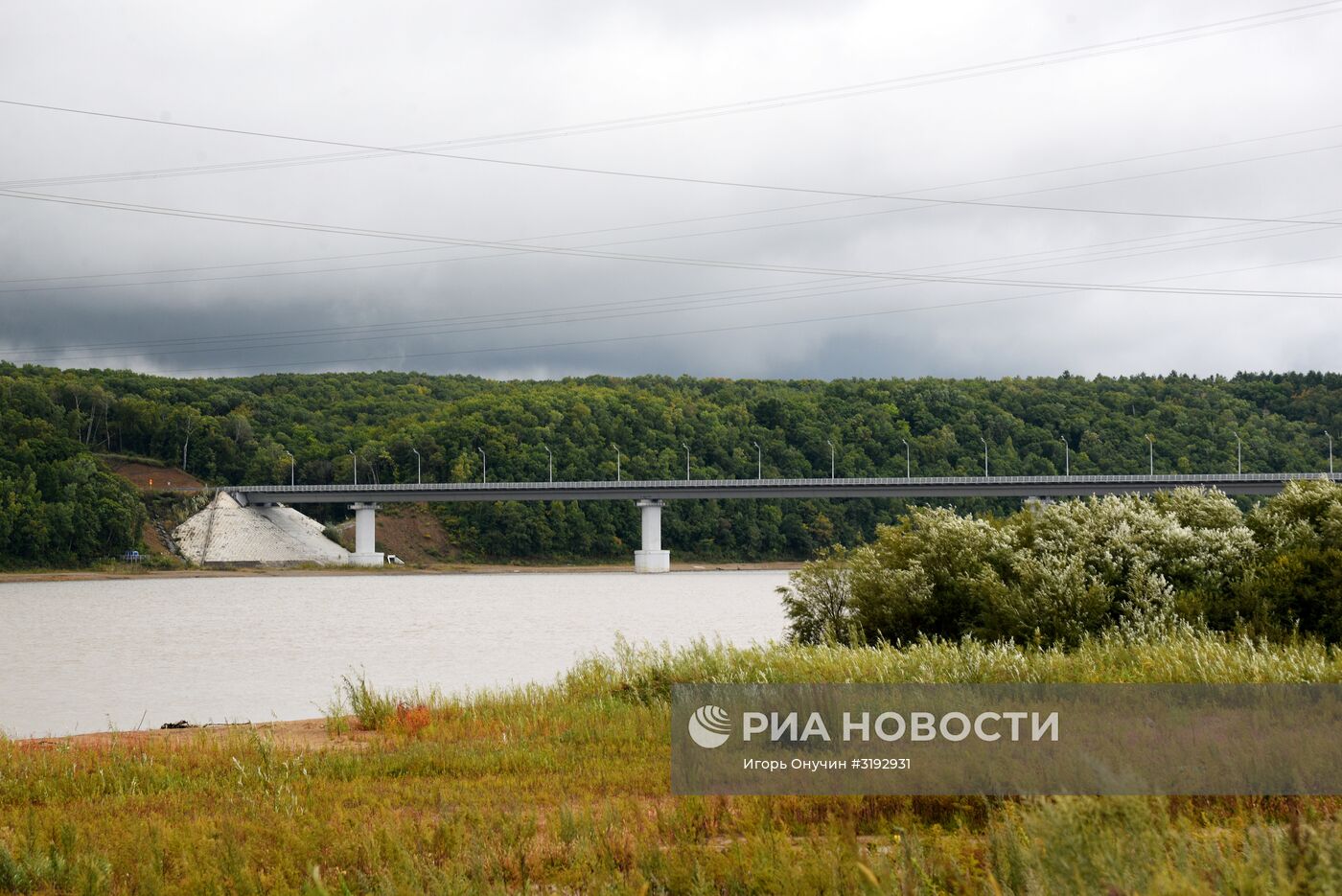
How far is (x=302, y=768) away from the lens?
41.8 feet

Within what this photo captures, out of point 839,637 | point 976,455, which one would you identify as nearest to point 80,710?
point 839,637

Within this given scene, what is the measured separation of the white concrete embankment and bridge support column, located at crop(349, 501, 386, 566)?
397 cm

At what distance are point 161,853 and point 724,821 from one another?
4.17m

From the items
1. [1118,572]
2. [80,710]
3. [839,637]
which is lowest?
[80,710]

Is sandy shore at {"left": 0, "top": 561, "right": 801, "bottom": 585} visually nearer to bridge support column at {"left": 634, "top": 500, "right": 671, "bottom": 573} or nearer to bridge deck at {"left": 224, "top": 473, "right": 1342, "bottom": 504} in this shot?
bridge support column at {"left": 634, "top": 500, "right": 671, "bottom": 573}

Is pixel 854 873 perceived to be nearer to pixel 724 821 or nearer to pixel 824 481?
pixel 724 821

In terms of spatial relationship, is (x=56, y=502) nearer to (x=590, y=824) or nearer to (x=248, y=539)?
(x=248, y=539)

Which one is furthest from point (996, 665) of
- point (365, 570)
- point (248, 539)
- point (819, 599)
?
point (248, 539)

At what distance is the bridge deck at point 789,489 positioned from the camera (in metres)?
112

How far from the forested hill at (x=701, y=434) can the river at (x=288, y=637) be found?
4191 cm

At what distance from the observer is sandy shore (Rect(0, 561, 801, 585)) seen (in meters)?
109

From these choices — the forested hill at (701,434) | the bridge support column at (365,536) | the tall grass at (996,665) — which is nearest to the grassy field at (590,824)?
the tall grass at (996,665)

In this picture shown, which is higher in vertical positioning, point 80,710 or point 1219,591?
point 1219,591

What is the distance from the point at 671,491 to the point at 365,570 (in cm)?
3349
